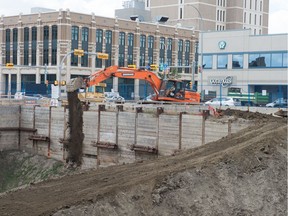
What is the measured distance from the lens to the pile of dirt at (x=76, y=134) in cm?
2703

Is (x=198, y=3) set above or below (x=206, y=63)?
above

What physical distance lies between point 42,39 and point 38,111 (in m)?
48.3

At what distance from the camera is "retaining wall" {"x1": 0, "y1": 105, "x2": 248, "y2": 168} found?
22.1 meters

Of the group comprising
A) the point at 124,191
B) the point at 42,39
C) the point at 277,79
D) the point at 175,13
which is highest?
the point at 175,13

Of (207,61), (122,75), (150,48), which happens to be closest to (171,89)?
(122,75)

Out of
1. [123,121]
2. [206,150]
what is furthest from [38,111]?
[206,150]

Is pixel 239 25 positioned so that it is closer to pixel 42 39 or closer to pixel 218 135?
pixel 42 39

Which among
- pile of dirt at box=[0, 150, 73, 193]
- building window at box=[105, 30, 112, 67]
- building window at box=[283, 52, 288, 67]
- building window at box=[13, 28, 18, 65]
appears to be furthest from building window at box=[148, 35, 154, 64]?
pile of dirt at box=[0, 150, 73, 193]

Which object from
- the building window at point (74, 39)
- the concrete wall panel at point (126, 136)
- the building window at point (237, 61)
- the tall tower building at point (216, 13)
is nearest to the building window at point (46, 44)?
the building window at point (74, 39)

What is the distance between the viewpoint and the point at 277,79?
4988 cm

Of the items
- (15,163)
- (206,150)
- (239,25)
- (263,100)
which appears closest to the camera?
(206,150)

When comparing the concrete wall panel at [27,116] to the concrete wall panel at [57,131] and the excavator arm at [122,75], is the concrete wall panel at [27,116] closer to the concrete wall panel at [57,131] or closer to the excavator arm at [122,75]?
the concrete wall panel at [57,131]

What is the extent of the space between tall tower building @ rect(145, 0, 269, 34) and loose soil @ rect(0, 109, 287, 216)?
85.9m

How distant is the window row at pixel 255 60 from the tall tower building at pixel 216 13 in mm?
45194
